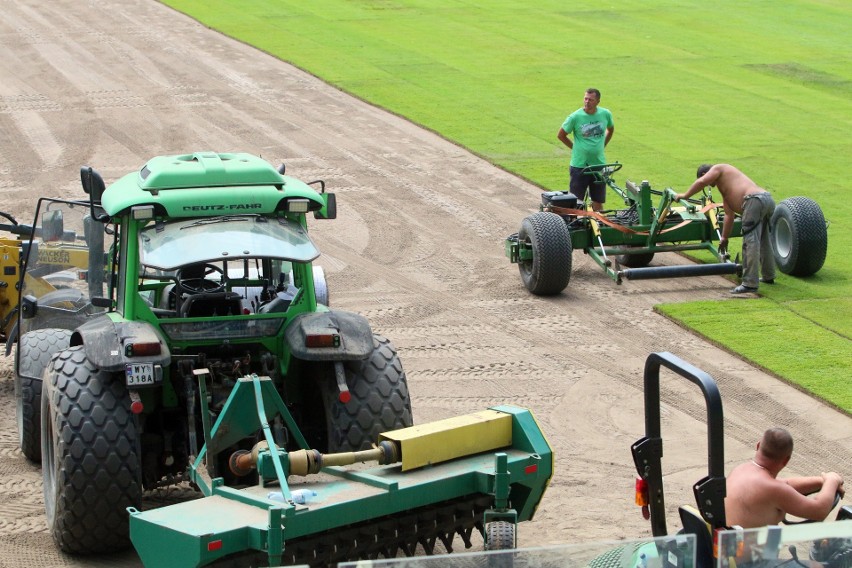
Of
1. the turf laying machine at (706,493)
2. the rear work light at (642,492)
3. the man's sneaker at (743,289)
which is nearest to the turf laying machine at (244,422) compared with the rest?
the rear work light at (642,492)

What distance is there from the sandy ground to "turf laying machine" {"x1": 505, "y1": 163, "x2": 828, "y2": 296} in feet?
0.99

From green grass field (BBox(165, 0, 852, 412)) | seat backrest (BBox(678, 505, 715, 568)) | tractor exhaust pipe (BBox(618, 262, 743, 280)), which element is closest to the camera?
seat backrest (BBox(678, 505, 715, 568))

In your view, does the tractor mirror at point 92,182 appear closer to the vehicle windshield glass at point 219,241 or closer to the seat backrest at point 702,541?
the vehicle windshield glass at point 219,241

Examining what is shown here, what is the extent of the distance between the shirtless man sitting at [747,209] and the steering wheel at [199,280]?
6.76 meters

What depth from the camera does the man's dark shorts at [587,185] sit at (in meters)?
17.0

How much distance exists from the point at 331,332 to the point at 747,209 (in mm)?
7818

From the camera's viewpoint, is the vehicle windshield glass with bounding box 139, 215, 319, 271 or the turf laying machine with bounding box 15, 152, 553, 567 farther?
the vehicle windshield glass with bounding box 139, 215, 319, 271

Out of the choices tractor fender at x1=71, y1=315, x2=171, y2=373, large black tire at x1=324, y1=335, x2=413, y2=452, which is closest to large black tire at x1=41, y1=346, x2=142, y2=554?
A: tractor fender at x1=71, y1=315, x2=171, y2=373

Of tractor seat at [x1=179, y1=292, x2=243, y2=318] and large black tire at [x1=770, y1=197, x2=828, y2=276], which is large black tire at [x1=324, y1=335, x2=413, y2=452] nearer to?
tractor seat at [x1=179, y1=292, x2=243, y2=318]

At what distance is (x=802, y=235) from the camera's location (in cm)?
1512

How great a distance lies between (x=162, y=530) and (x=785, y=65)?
25128 mm

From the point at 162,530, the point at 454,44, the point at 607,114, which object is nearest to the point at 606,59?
the point at 454,44

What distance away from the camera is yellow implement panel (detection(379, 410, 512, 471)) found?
24.2 feet

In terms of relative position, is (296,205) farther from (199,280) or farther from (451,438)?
(451,438)
